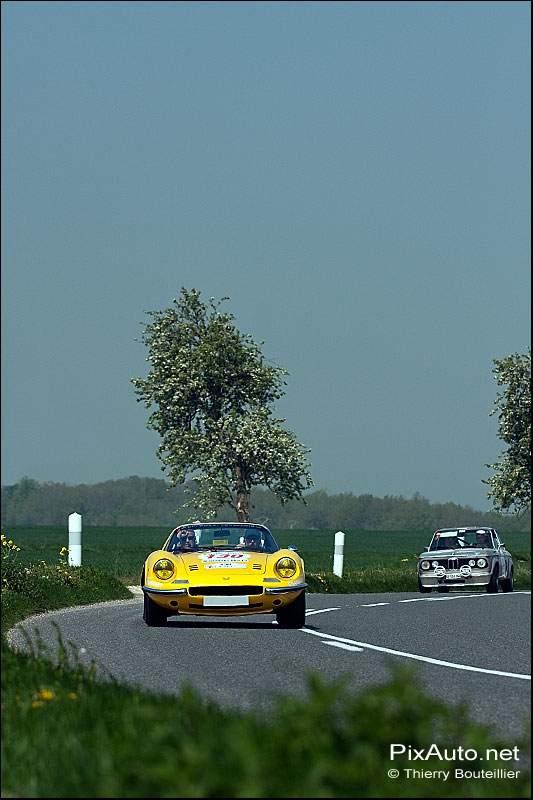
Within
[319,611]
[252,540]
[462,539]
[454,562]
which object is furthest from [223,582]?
[462,539]

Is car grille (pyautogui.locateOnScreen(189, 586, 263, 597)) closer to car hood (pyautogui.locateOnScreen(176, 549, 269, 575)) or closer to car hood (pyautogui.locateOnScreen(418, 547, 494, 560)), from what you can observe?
car hood (pyautogui.locateOnScreen(176, 549, 269, 575))

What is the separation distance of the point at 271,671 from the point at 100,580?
→ 1342cm

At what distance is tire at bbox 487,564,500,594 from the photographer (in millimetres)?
28330

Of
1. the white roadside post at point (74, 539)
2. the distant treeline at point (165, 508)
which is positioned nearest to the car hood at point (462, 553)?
the white roadside post at point (74, 539)

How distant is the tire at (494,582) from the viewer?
2833 centimetres

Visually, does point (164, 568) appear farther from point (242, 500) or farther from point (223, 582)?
point (242, 500)

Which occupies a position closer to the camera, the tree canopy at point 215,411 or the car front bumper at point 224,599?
the car front bumper at point 224,599

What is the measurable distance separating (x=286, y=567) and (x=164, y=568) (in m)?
1.48

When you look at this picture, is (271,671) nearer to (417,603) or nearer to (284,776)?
(284,776)

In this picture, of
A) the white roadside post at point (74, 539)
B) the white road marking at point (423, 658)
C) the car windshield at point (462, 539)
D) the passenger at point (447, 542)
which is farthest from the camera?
the passenger at point (447, 542)

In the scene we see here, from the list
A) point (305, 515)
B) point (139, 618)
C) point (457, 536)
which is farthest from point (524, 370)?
point (305, 515)

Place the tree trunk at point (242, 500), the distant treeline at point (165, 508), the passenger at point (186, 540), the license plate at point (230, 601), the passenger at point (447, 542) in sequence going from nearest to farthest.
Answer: the license plate at point (230, 601) → the passenger at point (186, 540) → the passenger at point (447, 542) → the tree trunk at point (242, 500) → the distant treeline at point (165, 508)

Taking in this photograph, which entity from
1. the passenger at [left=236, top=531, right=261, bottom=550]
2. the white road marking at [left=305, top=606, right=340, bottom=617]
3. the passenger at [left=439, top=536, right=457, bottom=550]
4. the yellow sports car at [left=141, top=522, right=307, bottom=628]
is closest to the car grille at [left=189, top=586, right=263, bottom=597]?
the yellow sports car at [left=141, top=522, right=307, bottom=628]

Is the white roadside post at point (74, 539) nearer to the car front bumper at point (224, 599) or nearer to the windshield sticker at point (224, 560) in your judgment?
the car front bumper at point (224, 599)
